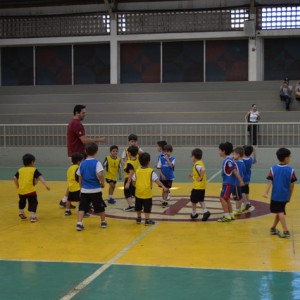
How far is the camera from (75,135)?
9062 millimetres

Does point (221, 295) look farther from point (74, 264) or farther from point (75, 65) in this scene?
point (75, 65)

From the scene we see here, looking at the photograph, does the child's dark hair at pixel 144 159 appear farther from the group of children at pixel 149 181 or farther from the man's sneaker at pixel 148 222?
the man's sneaker at pixel 148 222

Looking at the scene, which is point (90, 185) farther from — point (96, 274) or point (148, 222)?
point (96, 274)

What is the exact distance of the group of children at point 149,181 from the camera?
7.16m

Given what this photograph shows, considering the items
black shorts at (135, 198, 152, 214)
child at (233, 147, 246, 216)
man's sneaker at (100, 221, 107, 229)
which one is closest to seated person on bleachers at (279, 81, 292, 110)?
child at (233, 147, 246, 216)

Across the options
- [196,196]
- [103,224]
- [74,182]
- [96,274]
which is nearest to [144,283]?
[96,274]

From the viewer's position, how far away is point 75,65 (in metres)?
30.4

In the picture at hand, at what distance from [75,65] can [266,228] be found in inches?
955

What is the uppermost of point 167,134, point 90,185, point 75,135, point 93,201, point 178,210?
point 75,135

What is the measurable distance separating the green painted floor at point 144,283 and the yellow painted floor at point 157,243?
0.96ft

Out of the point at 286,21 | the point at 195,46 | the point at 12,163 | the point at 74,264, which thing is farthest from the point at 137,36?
the point at 74,264

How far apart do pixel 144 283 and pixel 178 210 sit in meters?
4.46

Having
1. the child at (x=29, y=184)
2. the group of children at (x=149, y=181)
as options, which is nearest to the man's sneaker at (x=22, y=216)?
the group of children at (x=149, y=181)

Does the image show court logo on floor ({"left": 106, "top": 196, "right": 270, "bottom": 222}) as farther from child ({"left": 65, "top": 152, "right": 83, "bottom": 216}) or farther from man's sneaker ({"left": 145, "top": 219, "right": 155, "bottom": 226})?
child ({"left": 65, "top": 152, "right": 83, "bottom": 216})
